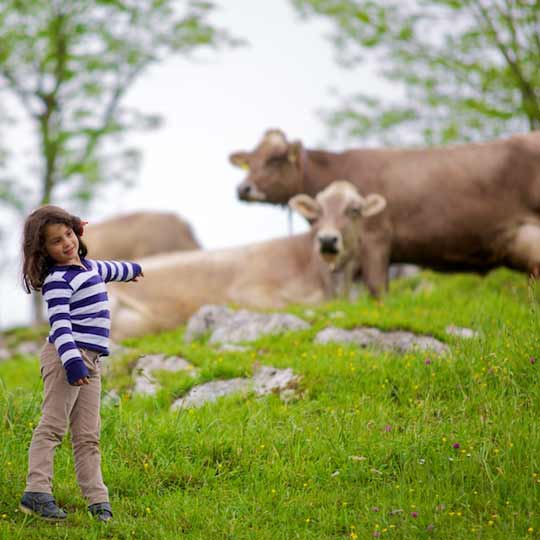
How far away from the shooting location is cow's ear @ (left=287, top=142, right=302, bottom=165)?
14.2m

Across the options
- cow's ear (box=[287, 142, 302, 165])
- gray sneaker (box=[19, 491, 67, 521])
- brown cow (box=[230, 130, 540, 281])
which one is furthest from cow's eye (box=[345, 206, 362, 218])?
gray sneaker (box=[19, 491, 67, 521])

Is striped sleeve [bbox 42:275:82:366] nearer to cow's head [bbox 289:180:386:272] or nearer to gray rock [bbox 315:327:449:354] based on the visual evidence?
gray rock [bbox 315:327:449:354]

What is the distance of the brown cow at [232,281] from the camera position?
13766 millimetres

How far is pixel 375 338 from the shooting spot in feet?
30.8

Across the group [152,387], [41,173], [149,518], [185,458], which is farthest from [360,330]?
[41,173]

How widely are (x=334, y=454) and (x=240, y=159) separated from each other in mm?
9109

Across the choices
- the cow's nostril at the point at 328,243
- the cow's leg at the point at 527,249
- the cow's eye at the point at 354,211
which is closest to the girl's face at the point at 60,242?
the cow's nostril at the point at 328,243

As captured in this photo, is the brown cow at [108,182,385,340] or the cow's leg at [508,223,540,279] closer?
the cow's leg at [508,223,540,279]

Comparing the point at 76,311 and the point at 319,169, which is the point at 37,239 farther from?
the point at 319,169

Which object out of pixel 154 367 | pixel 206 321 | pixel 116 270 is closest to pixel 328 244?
pixel 206 321

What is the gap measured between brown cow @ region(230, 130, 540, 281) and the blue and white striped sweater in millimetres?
7862

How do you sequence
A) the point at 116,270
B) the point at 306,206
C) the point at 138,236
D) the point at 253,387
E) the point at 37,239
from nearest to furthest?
the point at 37,239 < the point at 116,270 < the point at 253,387 < the point at 306,206 < the point at 138,236

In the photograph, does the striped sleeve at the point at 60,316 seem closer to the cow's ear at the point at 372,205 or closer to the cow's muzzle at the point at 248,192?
the cow's ear at the point at 372,205

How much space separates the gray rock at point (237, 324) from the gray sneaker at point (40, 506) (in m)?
4.65
